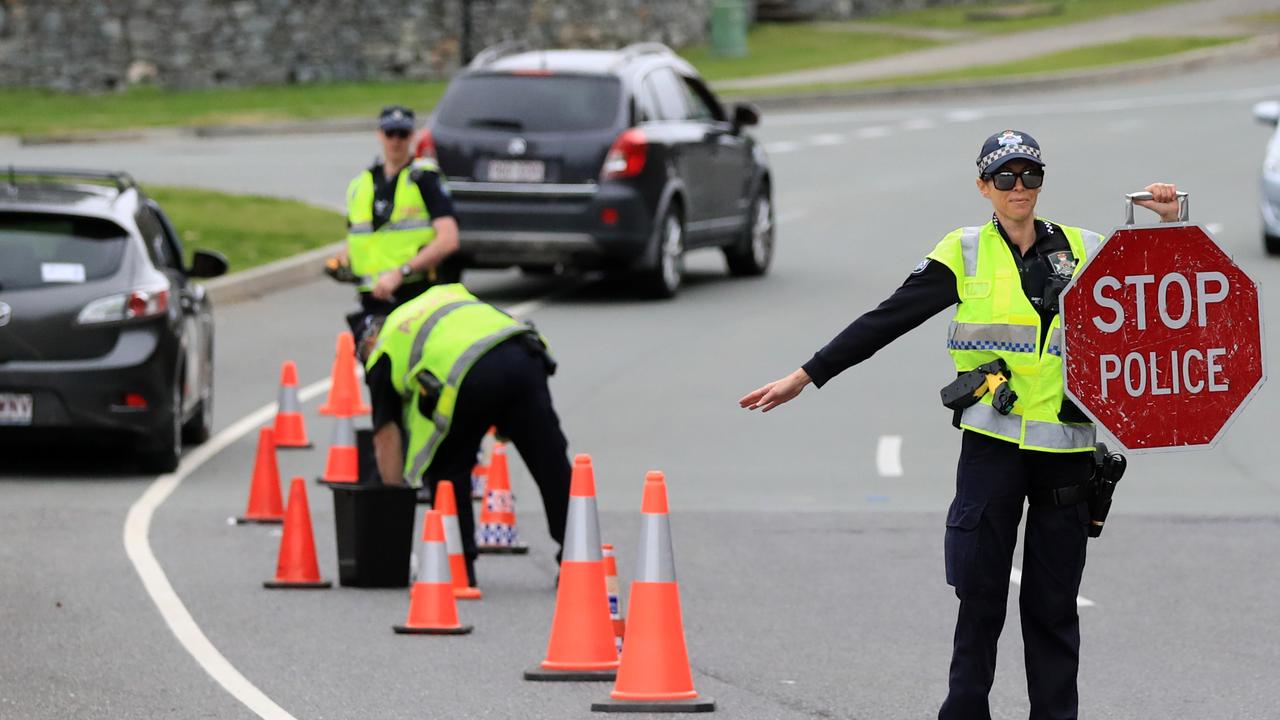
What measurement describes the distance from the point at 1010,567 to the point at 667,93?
1421 centimetres

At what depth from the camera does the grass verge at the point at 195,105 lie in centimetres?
3644

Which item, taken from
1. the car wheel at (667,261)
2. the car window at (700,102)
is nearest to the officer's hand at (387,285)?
the car wheel at (667,261)

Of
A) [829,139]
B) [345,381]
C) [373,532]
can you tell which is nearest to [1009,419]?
[373,532]

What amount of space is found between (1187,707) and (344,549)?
A: 3604 millimetres

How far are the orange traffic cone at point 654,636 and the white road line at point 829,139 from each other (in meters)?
26.0

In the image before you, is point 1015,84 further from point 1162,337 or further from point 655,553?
point 1162,337

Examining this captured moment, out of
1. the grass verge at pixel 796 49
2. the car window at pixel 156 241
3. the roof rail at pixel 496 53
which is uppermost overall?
the roof rail at pixel 496 53

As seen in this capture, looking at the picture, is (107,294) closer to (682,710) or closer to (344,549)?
(344,549)

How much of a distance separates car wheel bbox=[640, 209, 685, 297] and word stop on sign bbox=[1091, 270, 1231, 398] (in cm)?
1326

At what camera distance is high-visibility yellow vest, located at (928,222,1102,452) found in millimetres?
6562

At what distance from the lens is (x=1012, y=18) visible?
54.2 metres

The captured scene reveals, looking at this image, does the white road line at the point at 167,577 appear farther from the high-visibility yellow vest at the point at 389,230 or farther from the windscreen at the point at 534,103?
Answer: the windscreen at the point at 534,103

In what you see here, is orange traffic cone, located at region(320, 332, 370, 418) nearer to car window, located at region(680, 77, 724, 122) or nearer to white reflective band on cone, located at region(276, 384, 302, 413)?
white reflective band on cone, located at region(276, 384, 302, 413)

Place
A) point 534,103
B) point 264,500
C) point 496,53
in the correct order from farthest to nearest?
point 496,53 → point 534,103 → point 264,500
